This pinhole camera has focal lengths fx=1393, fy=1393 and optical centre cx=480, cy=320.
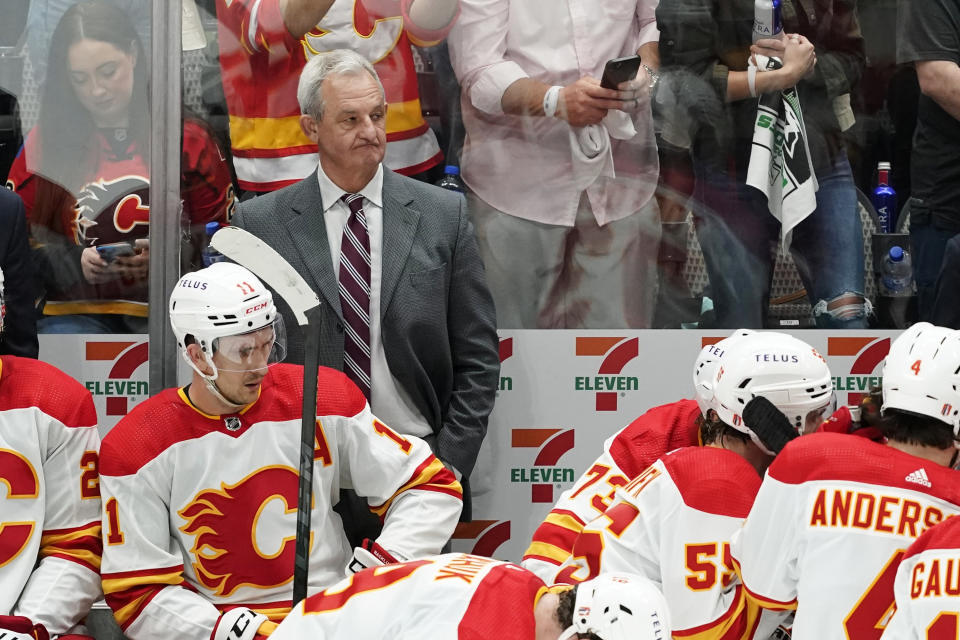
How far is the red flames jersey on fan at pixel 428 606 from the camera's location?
2436 millimetres

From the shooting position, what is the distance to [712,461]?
3014 mm

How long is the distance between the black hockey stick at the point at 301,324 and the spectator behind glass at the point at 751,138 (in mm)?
1683

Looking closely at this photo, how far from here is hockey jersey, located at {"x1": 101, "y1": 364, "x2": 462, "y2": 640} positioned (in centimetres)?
337

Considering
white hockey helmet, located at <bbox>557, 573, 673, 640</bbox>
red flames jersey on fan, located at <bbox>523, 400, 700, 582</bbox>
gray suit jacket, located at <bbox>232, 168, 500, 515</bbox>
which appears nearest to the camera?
white hockey helmet, located at <bbox>557, 573, 673, 640</bbox>

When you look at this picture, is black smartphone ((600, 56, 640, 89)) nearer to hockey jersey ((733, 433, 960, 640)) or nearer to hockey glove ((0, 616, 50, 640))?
hockey jersey ((733, 433, 960, 640))

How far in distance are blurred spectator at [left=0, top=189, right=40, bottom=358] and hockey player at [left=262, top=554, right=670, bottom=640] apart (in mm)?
1873

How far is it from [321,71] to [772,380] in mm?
1699

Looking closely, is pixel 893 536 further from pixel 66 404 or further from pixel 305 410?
pixel 66 404

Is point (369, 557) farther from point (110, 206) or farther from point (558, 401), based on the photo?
point (110, 206)

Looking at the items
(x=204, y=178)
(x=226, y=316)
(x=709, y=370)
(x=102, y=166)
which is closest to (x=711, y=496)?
(x=709, y=370)

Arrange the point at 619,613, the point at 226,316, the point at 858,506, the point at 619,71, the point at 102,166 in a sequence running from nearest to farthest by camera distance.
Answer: the point at 619,613 < the point at 858,506 < the point at 226,316 < the point at 619,71 < the point at 102,166

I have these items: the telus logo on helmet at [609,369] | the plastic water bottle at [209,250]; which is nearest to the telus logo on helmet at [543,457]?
the telus logo on helmet at [609,369]

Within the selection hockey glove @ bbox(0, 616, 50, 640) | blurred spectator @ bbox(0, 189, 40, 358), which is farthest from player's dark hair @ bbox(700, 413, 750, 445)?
blurred spectator @ bbox(0, 189, 40, 358)

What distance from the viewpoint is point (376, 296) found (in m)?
4.07
